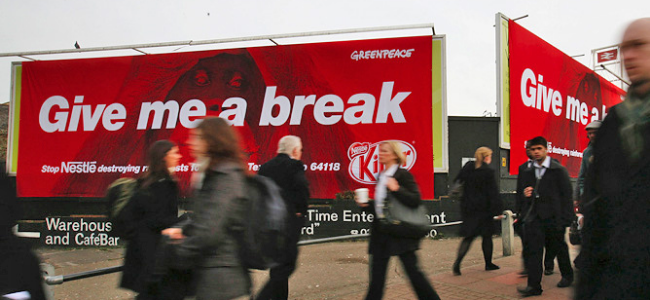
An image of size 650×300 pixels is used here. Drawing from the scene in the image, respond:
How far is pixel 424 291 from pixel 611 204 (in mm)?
2605

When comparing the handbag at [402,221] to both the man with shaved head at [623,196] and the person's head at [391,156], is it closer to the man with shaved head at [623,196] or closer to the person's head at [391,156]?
the person's head at [391,156]

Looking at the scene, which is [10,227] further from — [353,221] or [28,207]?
[28,207]

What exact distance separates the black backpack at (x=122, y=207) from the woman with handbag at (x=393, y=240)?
1785 mm

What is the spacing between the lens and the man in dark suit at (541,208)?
17.3ft

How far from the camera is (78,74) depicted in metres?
14.3

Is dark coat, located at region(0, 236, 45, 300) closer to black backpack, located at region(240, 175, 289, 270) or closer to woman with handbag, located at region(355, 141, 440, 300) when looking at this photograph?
black backpack, located at region(240, 175, 289, 270)

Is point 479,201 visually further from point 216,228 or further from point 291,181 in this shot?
point 216,228

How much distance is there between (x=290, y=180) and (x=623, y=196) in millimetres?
3342

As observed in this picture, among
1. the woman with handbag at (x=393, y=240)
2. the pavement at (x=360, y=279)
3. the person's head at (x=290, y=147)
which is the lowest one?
the pavement at (x=360, y=279)

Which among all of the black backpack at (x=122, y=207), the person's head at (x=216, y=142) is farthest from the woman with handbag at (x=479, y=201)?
the person's head at (x=216, y=142)

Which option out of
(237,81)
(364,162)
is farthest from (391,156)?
(237,81)

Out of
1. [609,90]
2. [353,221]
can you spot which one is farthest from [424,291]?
[609,90]

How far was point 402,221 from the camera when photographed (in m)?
4.11

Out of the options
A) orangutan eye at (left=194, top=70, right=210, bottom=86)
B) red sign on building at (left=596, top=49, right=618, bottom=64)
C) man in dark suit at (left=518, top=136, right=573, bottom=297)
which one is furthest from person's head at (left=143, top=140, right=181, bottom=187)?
red sign on building at (left=596, top=49, right=618, bottom=64)
